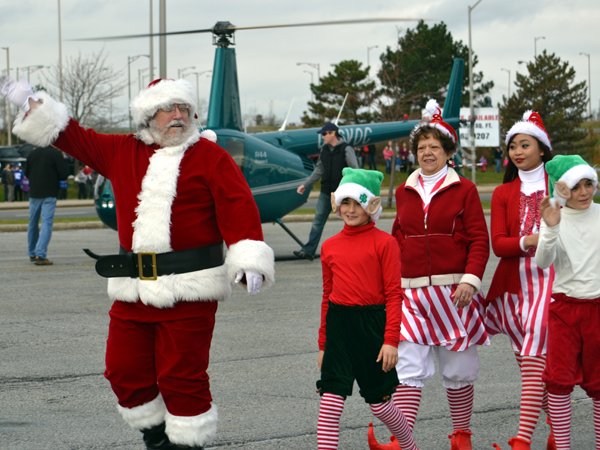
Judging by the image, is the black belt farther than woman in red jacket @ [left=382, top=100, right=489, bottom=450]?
No

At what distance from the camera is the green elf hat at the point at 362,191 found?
12.8 feet

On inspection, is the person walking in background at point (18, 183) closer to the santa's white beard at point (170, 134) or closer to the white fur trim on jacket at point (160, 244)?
the santa's white beard at point (170, 134)

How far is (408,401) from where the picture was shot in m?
4.09

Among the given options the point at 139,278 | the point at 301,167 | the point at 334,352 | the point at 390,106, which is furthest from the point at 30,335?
the point at 390,106

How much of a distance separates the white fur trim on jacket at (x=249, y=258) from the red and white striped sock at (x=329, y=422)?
674 mm

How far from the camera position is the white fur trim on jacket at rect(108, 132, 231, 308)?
366cm

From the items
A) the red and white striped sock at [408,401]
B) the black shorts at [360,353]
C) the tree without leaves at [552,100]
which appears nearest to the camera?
the black shorts at [360,353]

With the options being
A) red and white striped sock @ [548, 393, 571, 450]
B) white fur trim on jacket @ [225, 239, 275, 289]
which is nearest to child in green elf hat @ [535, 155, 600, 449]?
red and white striped sock @ [548, 393, 571, 450]

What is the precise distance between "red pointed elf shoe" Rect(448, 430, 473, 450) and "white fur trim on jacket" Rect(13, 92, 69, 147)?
2.56 metres

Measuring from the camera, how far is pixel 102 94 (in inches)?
1671

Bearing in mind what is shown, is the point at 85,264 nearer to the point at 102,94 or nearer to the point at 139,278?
the point at 139,278

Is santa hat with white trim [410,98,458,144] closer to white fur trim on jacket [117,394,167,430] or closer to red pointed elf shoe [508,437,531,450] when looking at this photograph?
red pointed elf shoe [508,437,531,450]

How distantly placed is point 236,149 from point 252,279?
841cm

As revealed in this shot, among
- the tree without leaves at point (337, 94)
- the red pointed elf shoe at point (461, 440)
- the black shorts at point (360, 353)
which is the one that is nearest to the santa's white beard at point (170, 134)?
the black shorts at point (360, 353)
